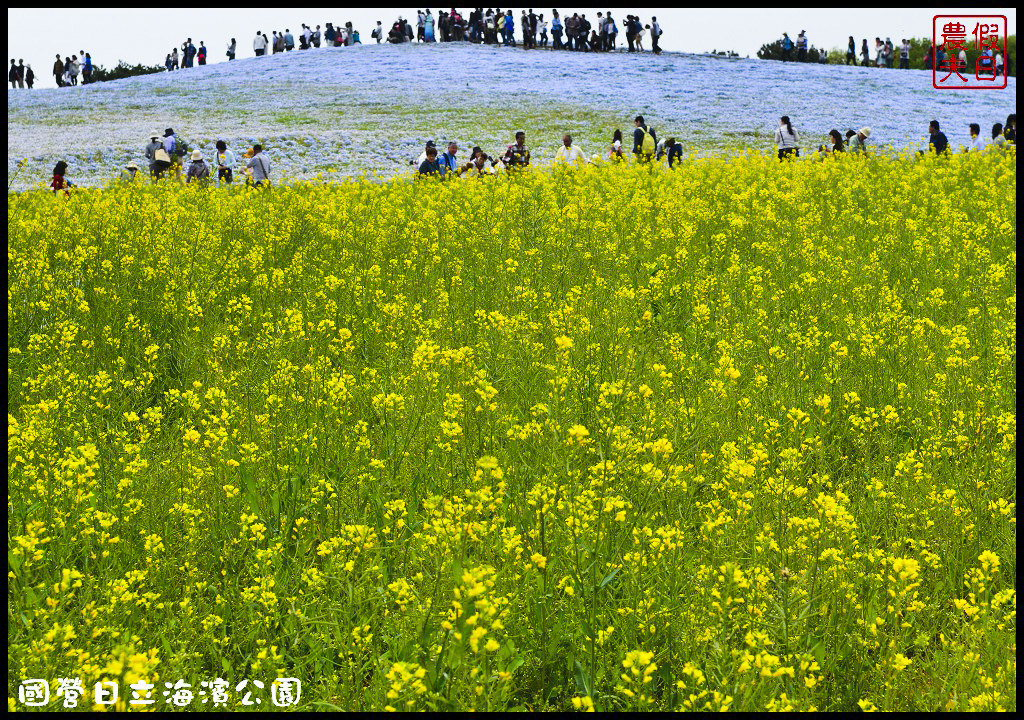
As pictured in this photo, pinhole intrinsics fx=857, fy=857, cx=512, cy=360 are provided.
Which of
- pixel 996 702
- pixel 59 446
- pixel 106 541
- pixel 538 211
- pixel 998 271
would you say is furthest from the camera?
pixel 538 211

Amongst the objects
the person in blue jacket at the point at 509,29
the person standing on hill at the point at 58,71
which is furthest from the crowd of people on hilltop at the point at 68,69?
the person in blue jacket at the point at 509,29

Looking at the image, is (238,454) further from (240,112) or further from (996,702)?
(240,112)

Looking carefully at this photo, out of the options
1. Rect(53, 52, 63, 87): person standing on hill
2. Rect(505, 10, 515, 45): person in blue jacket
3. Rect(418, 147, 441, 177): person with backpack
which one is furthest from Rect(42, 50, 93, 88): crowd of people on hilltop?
Rect(418, 147, 441, 177): person with backpack

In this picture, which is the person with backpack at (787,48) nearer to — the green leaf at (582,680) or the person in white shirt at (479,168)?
the person in white shirt at (479,168)

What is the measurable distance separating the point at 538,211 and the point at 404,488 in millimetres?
6266

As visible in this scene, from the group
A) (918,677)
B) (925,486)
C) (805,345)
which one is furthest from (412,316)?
(918,677)

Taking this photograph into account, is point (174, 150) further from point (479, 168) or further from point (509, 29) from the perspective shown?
point (509, 29)

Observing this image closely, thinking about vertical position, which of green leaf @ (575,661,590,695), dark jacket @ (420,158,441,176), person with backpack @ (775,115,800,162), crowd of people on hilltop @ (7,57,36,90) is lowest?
green leaf @ (575,661,590,695)

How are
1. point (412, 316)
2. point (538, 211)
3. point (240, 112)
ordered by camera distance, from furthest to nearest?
point (240, 112), point (538, 211), point (412, 316)

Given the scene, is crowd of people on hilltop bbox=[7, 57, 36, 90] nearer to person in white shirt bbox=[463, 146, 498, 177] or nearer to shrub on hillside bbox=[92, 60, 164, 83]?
shrub on hillside bbox=[92, 60, 164, 83]

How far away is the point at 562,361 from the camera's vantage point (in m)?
5.01

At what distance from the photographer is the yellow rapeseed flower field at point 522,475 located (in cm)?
288

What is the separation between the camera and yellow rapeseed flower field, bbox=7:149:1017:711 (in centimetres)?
288

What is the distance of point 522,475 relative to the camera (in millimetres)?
4020
